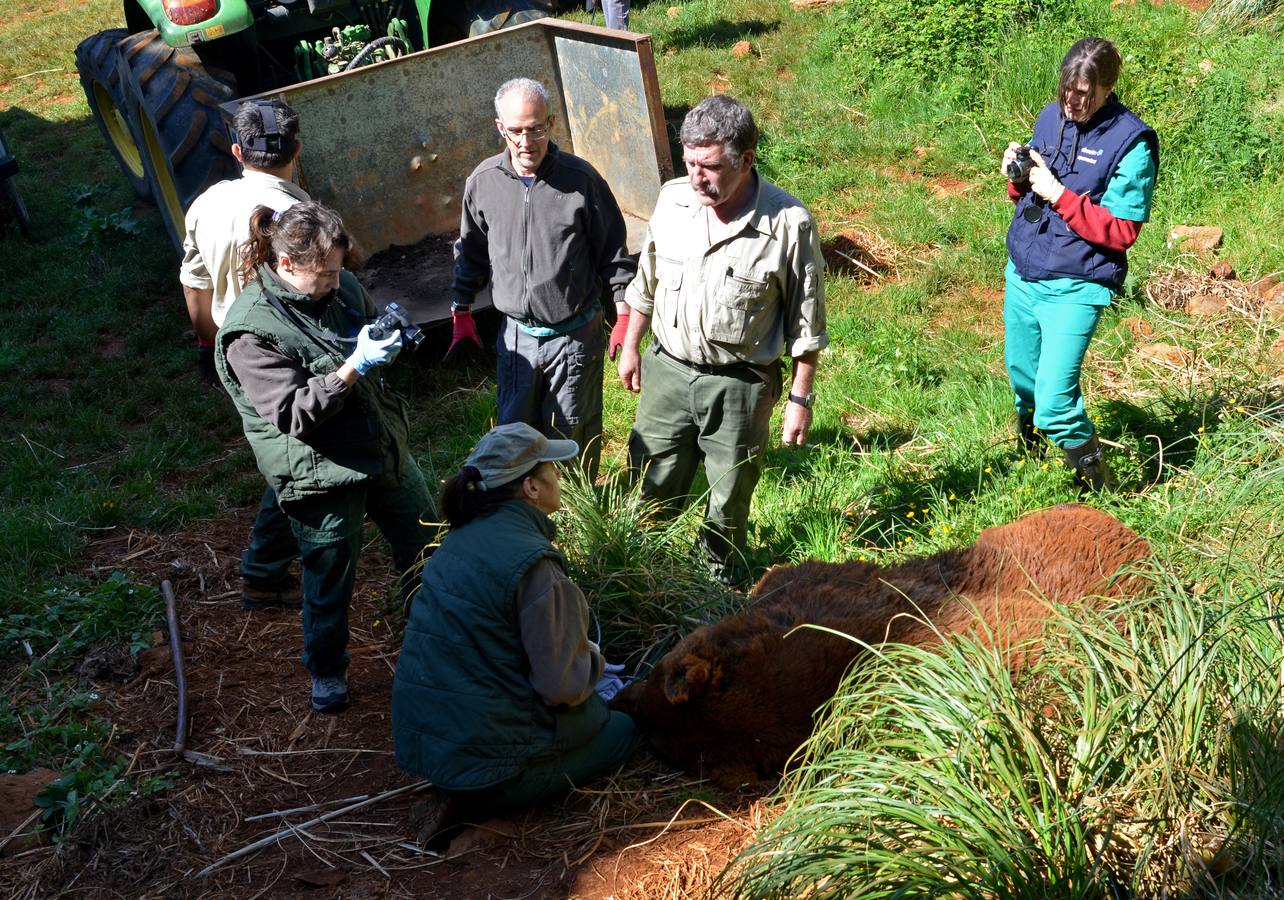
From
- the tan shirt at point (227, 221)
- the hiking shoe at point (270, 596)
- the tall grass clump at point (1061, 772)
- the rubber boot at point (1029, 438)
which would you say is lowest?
the rubber boot at point (1029, 438)

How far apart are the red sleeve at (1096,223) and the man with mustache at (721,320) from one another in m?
1.16

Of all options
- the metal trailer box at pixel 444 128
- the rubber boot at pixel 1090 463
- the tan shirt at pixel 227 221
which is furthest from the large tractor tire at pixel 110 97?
the rubber boot at pixel 1090 463

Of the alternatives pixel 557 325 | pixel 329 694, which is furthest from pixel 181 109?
pixel 329 694

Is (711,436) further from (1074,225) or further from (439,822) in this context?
(439,822)

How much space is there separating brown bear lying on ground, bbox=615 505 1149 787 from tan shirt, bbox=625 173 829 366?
937mm

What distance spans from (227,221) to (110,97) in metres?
5.55

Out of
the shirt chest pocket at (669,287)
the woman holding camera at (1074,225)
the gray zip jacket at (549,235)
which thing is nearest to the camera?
the shirt chest pocket at (669,287)

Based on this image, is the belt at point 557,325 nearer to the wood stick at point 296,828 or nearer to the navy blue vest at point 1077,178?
the navy blue vest at point 1077,178

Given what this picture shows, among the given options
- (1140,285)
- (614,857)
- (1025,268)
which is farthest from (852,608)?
(1140,285)

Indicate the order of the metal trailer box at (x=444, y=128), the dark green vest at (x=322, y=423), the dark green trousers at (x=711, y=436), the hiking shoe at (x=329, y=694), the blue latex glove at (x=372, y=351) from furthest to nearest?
the metal trailer box at (x=444, y=128)
the dark green trousers at (x=711, y=436)
the hiking shoe at (x=329, y=694)
the dark green vest at (x=322, y=423)
the blue latex glove at (x=372, y=351)

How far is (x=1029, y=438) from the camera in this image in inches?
215

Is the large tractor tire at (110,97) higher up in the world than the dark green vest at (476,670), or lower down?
higher up

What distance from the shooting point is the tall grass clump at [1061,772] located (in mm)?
2539

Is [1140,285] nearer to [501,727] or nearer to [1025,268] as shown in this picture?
[1025,268]
